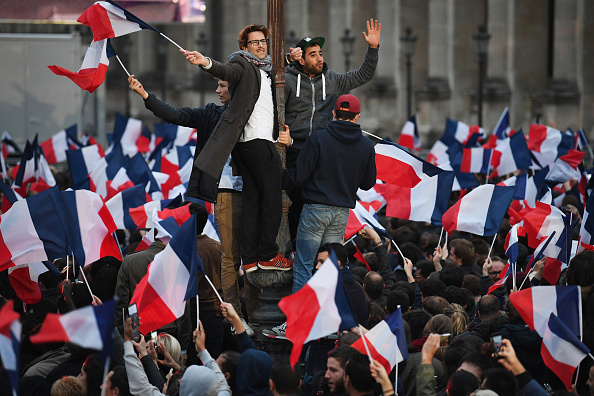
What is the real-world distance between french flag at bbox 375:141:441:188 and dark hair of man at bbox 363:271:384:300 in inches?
87.2

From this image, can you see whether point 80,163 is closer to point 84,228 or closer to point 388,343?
point 84,228

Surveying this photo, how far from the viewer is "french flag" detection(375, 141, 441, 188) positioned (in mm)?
12344

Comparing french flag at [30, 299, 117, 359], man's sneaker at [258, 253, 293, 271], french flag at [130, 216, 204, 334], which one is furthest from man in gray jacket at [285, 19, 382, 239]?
french flag at [30, 299, 117, 359]

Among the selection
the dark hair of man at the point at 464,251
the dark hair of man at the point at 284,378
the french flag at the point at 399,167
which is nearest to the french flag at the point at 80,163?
the french flag at the point at 399,167

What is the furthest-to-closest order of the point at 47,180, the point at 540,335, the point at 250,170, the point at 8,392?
1. the point at 47,180
2. the point at 250,170
3. the point at 540,335
4. the point at 8,392

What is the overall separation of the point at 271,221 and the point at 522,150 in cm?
1023

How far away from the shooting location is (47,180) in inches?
715

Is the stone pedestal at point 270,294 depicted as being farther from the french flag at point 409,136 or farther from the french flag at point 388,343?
the french flag at point 409,136

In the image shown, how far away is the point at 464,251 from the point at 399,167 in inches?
45.3

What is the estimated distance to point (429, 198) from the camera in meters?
14.1

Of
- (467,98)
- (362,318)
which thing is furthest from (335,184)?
(467,98)

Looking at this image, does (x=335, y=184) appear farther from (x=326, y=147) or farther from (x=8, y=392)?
(x=8, y=392)

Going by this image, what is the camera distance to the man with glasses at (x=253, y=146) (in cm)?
925

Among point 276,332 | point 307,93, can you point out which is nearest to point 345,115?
point 307,93
